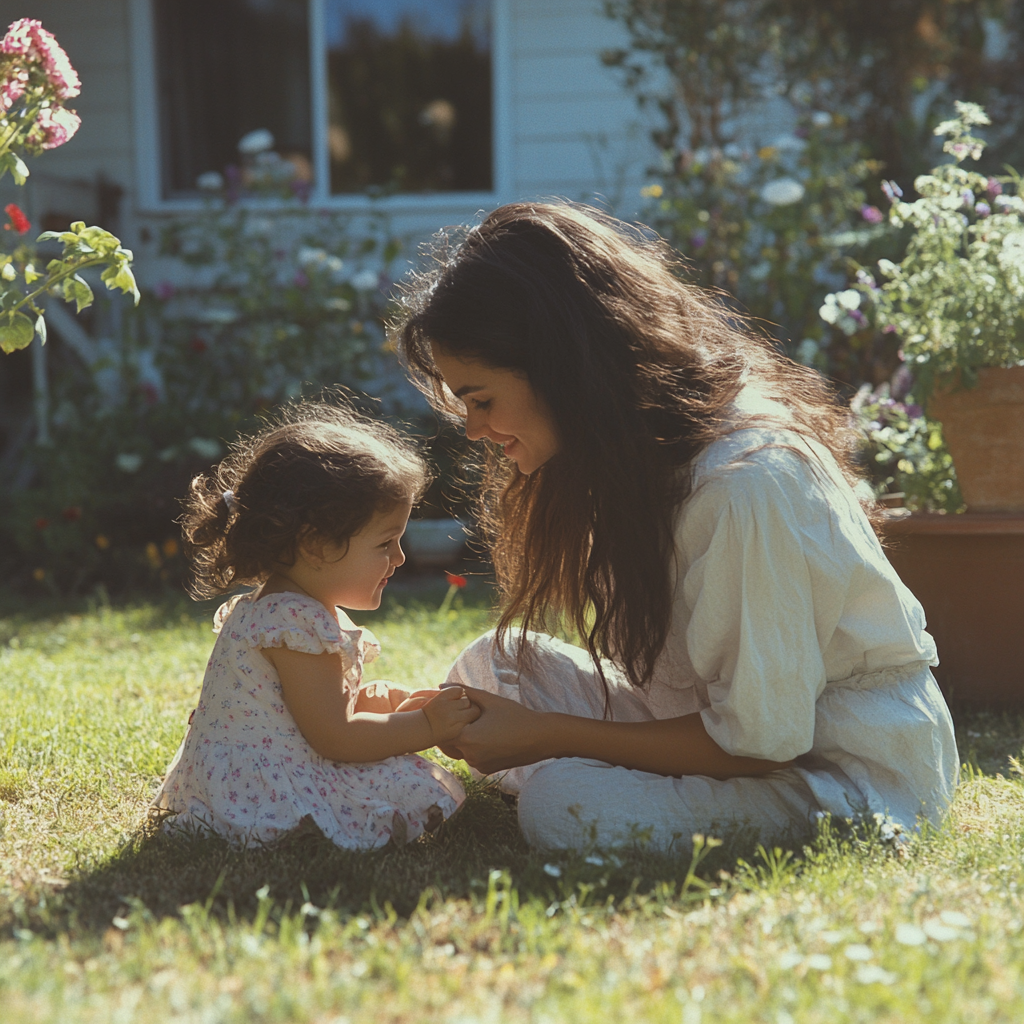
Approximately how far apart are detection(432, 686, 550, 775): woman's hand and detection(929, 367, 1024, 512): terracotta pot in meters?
1.73

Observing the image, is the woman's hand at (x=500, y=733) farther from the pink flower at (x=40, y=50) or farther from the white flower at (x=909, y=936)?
the pink flower at (x=40, y=50)

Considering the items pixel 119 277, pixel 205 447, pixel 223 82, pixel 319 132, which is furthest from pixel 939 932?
pixel 223 82

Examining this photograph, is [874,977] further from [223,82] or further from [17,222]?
[223,82]

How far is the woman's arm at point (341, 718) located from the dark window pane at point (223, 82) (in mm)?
5396

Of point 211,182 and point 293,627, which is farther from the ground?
point 211,182

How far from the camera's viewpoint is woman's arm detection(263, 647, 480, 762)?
2227 millimetres

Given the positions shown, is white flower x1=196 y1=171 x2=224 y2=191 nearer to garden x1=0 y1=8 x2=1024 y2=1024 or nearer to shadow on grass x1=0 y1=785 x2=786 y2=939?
garden x1=0 y1=8 x2=1024 y2=1024

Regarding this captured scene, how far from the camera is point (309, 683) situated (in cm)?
222

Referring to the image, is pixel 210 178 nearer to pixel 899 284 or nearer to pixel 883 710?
pixel 899 284

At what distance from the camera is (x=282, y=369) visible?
5.98 metres

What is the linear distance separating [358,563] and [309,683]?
0.25m

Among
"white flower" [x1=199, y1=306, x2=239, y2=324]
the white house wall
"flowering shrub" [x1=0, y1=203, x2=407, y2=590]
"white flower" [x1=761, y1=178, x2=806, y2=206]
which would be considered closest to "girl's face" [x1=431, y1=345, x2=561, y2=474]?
"flowering shrub" [x1=0, y1=203, x2=407, y2=590]

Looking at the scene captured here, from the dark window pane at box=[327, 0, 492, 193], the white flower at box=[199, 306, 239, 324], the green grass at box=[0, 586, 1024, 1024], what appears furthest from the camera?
the dark window pane at box=[327, 0, 492, 193]

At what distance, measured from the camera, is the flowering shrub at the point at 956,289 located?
325 centimetres
